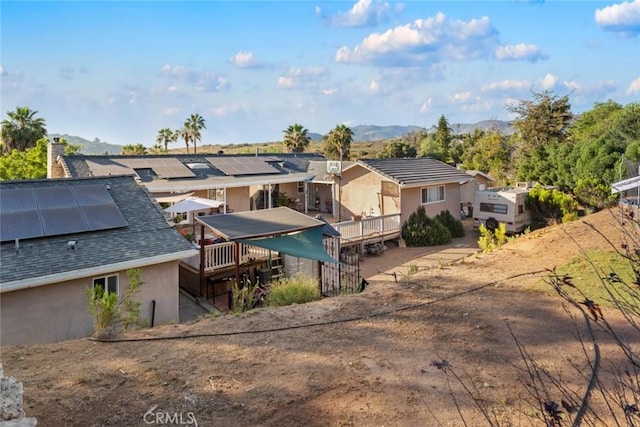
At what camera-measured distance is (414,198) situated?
2156 centimetres

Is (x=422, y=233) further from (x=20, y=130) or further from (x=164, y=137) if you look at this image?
(x=164, y=137)

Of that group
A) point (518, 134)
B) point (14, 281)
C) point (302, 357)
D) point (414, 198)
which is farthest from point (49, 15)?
point (518, 134)

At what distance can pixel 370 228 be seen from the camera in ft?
64.2

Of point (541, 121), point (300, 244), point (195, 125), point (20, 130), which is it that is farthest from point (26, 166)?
point (541, 121)

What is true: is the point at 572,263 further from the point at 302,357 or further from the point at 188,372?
the point at 188,372

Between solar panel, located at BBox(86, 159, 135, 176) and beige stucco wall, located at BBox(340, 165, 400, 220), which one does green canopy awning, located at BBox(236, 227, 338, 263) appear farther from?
solar panel, located at BBox(86, 159, 135, 176)

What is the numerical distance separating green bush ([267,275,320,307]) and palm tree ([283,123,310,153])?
37.3 metres

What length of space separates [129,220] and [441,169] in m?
18.5

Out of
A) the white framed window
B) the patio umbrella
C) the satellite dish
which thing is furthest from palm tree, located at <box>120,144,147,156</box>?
the white framed window

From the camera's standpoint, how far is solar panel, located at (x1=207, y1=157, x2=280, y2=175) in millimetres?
24453

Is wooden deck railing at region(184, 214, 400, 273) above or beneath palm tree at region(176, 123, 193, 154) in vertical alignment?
beneath

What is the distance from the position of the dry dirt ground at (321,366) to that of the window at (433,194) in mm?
13524

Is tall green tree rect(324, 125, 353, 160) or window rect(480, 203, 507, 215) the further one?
tall green tree rect(324, 125, 353, 160)

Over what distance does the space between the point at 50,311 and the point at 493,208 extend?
19964mm
